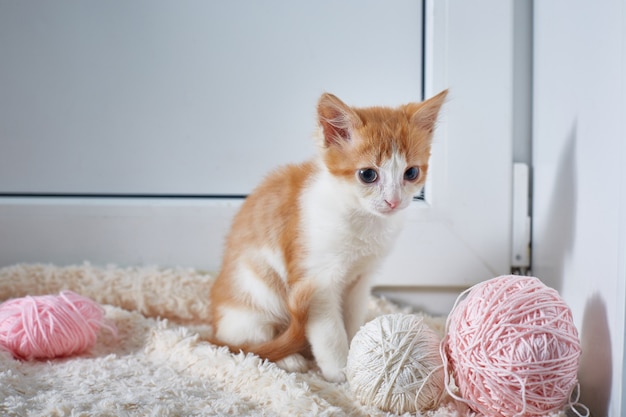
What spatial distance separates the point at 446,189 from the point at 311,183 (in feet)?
1.39

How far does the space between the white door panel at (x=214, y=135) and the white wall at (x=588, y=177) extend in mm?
207

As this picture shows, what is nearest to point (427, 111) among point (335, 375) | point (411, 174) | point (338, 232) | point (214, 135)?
point (411, 174)

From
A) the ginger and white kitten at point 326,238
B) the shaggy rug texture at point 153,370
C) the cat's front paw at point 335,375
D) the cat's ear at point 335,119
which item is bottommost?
the cat's front paw at point 335,375

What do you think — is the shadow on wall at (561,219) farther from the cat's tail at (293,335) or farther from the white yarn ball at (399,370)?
the cat's tail at (293,335)

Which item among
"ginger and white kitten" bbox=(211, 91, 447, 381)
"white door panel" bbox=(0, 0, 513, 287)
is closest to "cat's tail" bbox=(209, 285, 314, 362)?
"ginger and white kitten" bbox=(211, 91, 447, 381)

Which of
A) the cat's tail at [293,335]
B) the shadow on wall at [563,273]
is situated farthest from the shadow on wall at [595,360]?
the cat's tail at [293,335]

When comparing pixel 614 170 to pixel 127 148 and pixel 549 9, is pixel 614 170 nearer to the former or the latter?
pixel 549 9

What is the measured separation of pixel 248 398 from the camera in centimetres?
98

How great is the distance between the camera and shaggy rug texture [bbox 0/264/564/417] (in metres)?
0.91

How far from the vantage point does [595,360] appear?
94 cm

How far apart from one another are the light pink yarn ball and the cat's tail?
0.96 feet

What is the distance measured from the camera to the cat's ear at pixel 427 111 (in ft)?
3.57

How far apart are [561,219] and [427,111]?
34 cm

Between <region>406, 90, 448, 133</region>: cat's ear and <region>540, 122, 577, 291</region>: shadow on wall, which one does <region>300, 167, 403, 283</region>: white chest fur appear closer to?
<region>406, 90, 448, 133</region>: cat's ear
